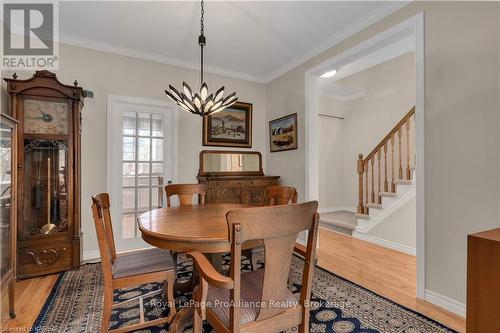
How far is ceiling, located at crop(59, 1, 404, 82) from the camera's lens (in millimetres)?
2441

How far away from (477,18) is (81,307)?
12.4 feet

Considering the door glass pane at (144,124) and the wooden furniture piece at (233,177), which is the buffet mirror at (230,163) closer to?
the wooden furniture piece at (233,177)

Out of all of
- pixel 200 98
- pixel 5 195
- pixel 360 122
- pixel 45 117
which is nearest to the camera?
pixel 5 195

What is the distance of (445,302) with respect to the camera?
1.95m

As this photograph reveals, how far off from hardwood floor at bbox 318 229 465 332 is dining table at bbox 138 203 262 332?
5.04ft

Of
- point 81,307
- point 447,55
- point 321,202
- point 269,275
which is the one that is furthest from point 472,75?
point 321,202

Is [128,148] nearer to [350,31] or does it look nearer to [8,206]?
[8,206]

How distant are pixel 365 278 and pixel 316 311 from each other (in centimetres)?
89

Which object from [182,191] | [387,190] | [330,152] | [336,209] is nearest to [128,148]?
[182,191]

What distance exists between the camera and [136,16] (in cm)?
259

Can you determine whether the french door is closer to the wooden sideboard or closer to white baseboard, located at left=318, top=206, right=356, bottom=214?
the wooden sideboard

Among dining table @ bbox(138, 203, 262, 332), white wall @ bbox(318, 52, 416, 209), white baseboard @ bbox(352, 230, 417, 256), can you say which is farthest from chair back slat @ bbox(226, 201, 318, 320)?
white wall @ bbox(318, 52, 416, 209)

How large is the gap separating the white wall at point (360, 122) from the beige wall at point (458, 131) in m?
2.72

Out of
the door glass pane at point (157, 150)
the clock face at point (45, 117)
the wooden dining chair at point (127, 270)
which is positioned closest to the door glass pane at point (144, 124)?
the door glass pane at point (157, 150)
